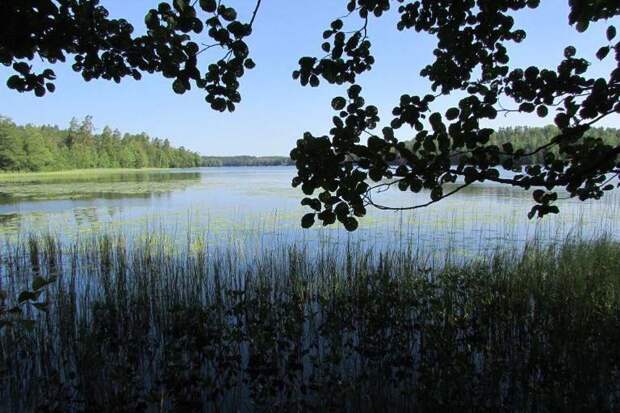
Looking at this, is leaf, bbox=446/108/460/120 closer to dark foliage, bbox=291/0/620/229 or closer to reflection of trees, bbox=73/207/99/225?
dark foliage, bbox=291/0/620/229

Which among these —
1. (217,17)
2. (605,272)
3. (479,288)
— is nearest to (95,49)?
(217,17)

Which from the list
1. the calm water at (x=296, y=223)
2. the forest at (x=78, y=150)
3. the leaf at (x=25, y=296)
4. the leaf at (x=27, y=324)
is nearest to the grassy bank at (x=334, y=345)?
the leaf at (x=25, y=296)

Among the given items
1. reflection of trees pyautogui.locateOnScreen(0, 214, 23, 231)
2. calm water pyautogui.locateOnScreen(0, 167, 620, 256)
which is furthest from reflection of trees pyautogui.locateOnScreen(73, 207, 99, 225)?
reflection of trees pyautogui.locateOnScreen(0, 214, 23, 231)

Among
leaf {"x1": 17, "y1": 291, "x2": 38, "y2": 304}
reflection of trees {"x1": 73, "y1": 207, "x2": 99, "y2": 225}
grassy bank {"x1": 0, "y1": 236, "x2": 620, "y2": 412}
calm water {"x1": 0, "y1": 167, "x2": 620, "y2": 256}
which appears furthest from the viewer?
reflection of trees {"x1": 73, "y1": 207, "x2": 99, "y2": 225}

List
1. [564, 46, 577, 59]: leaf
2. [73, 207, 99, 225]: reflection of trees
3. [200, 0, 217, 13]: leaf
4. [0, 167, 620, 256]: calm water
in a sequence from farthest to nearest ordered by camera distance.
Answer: [73, 207, 99, 225]: reflection of trees → [0, 167, 620, 256]: calm water → [564, 46, 577, 59]: leaf → [200, 0, 217, 13]: leaf

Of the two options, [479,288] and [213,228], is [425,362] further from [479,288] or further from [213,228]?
[213,228]

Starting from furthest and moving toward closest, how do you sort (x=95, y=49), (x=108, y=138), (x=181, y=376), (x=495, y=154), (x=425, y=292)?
(x=108, y=138), (x=425, y=292), (x=181, y=376), (x=95, y=49), (x=495, y=154)

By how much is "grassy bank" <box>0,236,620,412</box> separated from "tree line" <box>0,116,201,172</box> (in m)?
59.8

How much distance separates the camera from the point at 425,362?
3.48m

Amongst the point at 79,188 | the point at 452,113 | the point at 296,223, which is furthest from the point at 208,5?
the point at 79,188

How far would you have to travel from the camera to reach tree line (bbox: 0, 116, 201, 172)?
180 feet

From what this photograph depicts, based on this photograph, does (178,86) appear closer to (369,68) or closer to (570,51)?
(369,68)

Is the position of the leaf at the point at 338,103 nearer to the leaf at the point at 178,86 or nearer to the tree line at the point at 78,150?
the leaf at the point at 178,86

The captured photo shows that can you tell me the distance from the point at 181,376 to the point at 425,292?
245 cm
